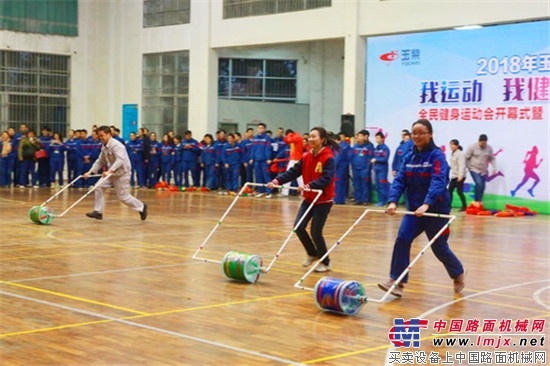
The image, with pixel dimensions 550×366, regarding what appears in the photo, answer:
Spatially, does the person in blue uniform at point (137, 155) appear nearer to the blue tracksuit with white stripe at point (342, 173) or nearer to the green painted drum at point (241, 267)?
the blue tracksuit with white stripe at point (342, 173)

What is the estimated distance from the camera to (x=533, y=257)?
46.6 feet

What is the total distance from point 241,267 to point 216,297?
883 millimetres

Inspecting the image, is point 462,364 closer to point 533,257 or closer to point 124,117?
point 533,257

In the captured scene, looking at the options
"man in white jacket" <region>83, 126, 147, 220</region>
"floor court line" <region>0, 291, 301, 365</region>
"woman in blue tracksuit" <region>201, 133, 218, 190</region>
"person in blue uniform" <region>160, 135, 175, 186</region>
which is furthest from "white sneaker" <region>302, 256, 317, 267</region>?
"person in blue uniform" <region>160, 135, 175, 186</region>

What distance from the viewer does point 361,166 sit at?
25016 mm

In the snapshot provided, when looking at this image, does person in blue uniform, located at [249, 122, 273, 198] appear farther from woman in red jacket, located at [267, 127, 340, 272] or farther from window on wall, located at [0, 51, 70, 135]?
woman in red jacket, located at [267, 127, 340, 272]

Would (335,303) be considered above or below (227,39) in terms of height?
below

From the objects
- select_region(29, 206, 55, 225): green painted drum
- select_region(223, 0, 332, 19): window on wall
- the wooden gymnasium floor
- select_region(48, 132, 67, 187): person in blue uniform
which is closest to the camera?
the wooden gymnasium floor

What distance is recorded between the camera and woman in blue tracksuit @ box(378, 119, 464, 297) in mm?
9789

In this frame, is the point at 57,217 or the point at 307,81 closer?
the point at 57,217

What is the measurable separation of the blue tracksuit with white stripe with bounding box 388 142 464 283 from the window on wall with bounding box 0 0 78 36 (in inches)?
1035

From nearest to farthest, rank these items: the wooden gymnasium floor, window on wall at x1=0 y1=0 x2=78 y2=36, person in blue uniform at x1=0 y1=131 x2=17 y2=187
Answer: the wooden gymnasium floor, person in blue uniform at x1=0 y1=131 x2=17 y2=187, window on wall at x1=0 y1=0 x2=78 y2=36

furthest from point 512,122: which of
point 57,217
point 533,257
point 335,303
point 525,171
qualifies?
point 335,303

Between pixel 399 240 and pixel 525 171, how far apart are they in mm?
13465
